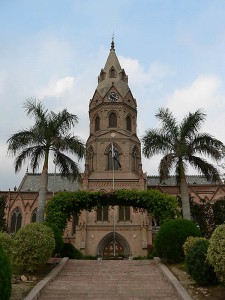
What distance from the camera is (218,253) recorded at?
39.0 ft

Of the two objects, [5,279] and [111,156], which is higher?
[111,156]

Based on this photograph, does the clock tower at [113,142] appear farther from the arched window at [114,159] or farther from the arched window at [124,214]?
the arched window at [124,214]

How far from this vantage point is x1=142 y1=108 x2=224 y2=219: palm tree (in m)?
22.8

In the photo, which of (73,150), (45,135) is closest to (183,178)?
(73,150)

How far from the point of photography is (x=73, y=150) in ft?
75.6

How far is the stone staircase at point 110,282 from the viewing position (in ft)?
41.1

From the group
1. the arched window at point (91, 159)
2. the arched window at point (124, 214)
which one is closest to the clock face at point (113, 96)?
the arched window at point (91, 159)

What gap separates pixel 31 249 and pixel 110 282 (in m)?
3.93

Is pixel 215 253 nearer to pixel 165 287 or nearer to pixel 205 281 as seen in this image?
pixel 205 281

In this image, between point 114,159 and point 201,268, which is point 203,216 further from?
point 201,268

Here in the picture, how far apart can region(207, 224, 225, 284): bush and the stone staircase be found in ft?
5.88

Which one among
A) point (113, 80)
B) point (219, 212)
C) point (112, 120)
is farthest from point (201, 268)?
point (113, 80)

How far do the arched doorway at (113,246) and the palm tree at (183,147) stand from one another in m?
17.4

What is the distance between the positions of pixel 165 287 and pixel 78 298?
11.8 feet
